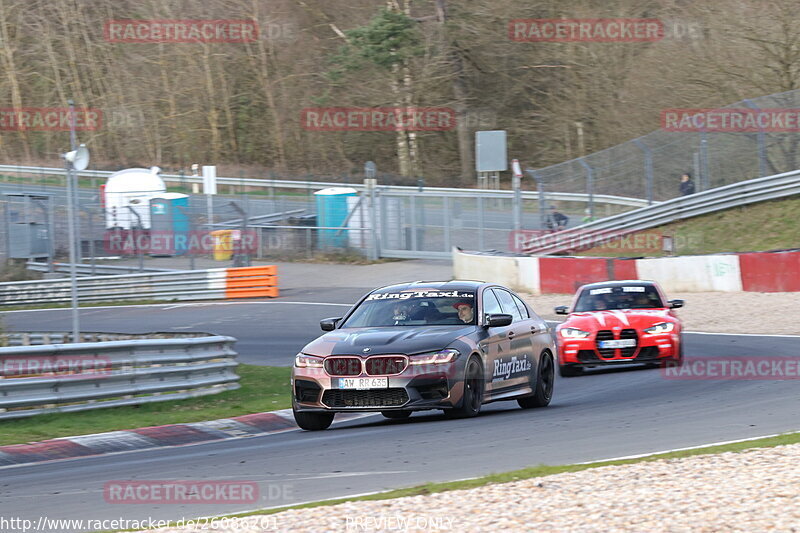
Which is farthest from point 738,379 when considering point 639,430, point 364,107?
point 364,107

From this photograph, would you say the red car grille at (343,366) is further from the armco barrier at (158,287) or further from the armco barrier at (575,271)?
the armco barrier at (158,287)

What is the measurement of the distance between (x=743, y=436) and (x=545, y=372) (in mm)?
3622

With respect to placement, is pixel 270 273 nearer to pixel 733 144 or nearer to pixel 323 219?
pixel 323 219

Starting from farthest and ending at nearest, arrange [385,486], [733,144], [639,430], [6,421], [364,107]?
[364,107] < [733,144] < [6,421] < [639,430] < [385,486]

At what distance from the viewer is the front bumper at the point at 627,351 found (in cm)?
1515

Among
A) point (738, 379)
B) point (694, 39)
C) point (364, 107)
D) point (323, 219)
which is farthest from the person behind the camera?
point (364, 107)

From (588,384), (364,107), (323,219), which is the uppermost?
(364,107)

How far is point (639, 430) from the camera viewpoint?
9703mm

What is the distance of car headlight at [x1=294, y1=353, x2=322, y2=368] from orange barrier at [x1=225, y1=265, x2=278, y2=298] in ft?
65.7

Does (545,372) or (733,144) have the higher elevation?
(733,144)

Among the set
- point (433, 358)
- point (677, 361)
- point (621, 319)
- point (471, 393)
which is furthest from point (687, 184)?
point (433, 358)

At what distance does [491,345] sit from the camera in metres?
11.2

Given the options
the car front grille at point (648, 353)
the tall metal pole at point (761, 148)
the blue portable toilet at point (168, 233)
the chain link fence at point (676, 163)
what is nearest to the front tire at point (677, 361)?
the car front grille at point (648, 353)

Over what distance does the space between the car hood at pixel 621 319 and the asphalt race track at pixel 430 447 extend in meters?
0.86
